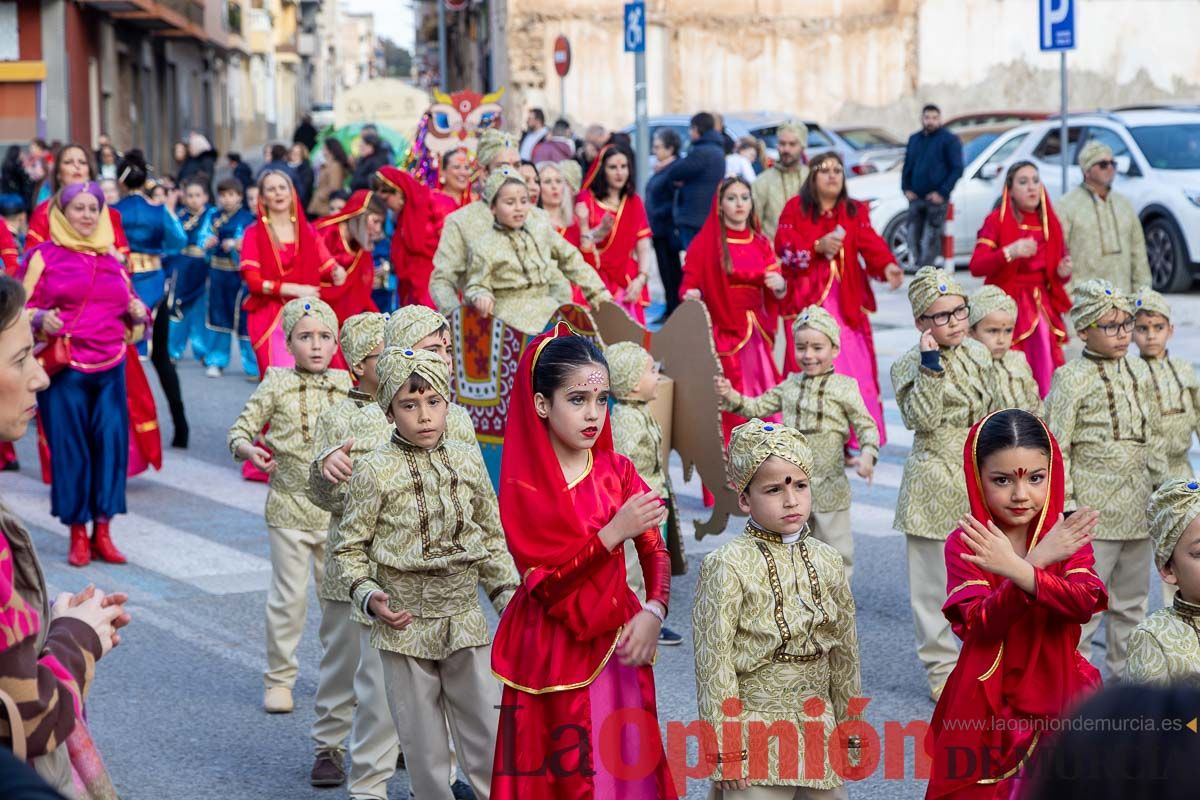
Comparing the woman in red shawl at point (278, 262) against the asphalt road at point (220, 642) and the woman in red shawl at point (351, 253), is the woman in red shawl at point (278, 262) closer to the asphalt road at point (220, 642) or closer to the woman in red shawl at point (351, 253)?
the woman in red shawl at point (351, 253)

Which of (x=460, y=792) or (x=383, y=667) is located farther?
(x=460, y=792)

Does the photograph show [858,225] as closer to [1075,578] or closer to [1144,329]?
[1144,329]

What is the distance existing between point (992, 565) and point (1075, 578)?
11.4 inches

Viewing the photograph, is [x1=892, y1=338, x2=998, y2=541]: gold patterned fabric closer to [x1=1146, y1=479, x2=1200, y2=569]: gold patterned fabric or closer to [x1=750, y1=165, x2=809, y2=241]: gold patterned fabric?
[x1=1146, y1=479, x2=1200, y2=569]: gold patterned fabric

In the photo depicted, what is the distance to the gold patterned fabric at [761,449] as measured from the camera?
440 cm

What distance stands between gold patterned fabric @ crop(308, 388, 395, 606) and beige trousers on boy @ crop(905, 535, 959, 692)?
220 centimetres

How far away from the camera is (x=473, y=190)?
39.8ft

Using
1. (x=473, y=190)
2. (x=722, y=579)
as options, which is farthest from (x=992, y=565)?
(x=473, y=190)

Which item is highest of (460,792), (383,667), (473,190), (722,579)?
(473,190)

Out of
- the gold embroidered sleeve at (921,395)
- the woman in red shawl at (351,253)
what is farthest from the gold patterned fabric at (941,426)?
the woman in red shawl at (351,253)

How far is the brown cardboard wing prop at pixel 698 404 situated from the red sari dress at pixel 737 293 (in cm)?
229

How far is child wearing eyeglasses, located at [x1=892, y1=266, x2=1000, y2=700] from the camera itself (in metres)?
6.54

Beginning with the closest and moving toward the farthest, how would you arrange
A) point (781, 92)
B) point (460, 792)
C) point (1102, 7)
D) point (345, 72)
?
point (460, 792), point (1102, 7), point (781, 92), point (345, 72)

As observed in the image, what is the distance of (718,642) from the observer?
14.1ft
